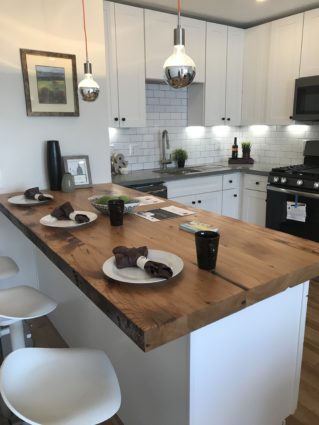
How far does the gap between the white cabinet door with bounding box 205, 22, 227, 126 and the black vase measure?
207cm

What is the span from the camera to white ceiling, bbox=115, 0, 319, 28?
11.0ft

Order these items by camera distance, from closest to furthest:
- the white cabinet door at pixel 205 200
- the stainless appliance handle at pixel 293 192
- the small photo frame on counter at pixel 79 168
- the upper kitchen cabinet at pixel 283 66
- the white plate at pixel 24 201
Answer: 1. the white plate at pixel 24 201
2. the small photo frame on counter at pixel 79 168
3. the stainless appliance handle at pixel 293 192
4. the upper kitchen cabinet at pixel 283 66
5. the white cabinet door at pixel 205 200

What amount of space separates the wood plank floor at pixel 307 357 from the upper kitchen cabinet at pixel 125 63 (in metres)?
1.96

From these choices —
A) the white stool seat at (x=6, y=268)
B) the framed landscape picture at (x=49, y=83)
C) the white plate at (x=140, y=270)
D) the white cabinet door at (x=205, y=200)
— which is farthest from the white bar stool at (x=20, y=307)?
the white cabinet door at (x=205, y=200)

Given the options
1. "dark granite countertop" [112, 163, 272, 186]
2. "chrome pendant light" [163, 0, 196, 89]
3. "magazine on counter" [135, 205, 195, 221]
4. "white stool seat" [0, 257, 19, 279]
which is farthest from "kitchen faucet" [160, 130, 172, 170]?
"chrome pendant light" [163, 0, 196, 89]

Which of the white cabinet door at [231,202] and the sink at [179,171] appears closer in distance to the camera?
the sink at [179,171]

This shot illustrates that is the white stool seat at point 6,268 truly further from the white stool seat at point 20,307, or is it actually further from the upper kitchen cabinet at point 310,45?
the upper kitchen cabinet at point 310,45

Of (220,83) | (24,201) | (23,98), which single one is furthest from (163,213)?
(220,83)

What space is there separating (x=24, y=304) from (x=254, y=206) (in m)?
3.09

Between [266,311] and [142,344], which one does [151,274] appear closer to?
[142,344]

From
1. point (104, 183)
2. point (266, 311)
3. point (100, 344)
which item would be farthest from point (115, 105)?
point (266, 311)

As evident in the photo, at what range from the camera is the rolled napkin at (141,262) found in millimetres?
1052

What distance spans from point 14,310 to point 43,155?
1.43m

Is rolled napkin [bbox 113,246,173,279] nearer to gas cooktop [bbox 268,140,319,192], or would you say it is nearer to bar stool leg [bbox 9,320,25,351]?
bar stool leg [bbox 9,320,25,351]
